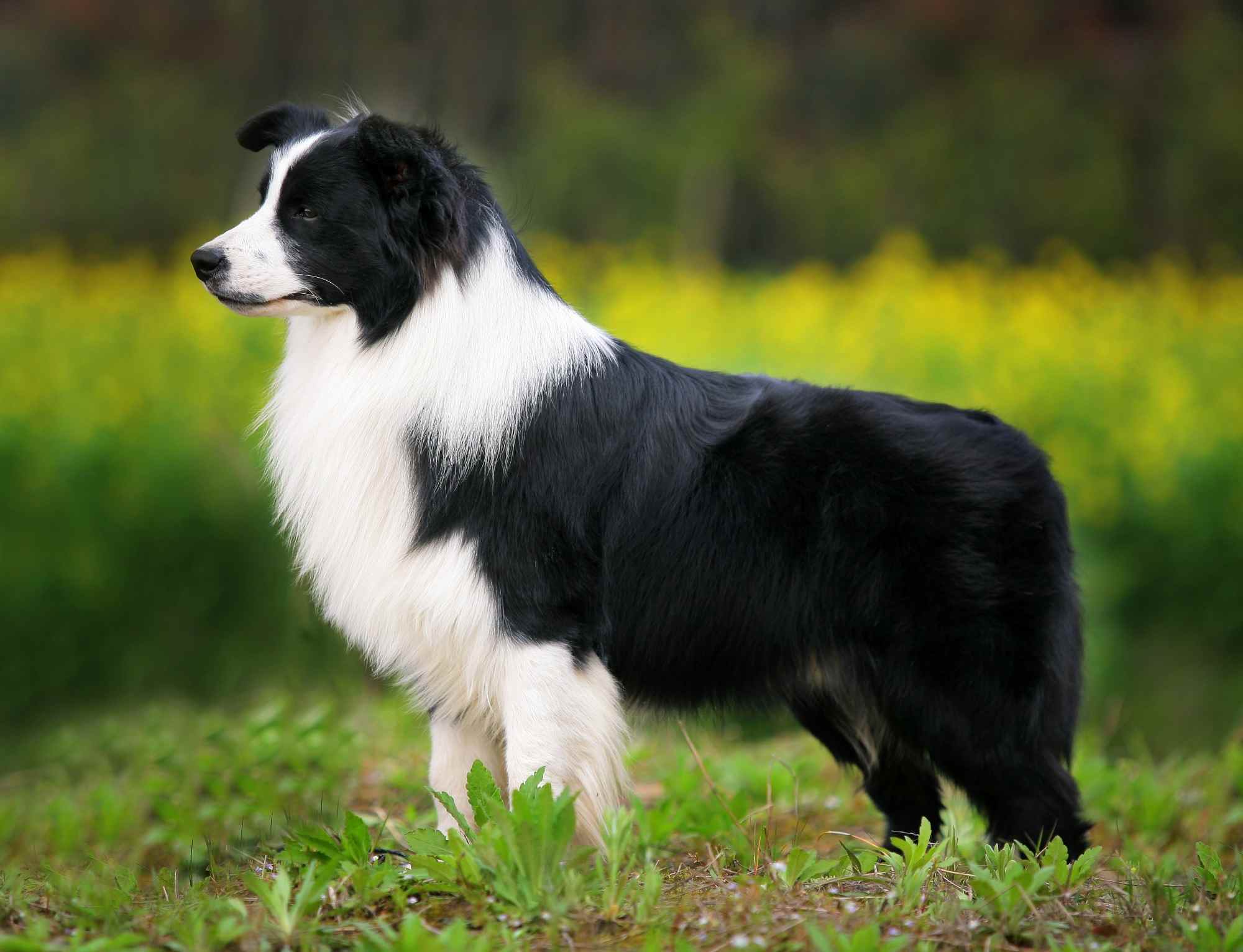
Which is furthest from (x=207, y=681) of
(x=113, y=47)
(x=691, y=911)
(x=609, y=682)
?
(x=113, y=47)

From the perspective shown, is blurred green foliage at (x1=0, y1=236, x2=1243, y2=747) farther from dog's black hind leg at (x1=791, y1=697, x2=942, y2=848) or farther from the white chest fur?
the white chest fur

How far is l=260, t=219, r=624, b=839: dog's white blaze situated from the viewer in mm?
2637

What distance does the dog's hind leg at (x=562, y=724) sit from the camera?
2615mm

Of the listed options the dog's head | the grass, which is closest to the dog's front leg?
the grass

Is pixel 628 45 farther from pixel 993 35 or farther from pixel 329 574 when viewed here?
pixel 329 574

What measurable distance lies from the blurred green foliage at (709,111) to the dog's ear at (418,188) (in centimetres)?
522

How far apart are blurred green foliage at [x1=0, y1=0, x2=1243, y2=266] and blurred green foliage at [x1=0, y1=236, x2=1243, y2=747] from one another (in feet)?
1.47

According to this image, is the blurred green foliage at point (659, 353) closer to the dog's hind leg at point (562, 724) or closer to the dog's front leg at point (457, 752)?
the dog's front leg at point (457, 752)

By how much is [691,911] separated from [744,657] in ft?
2.38

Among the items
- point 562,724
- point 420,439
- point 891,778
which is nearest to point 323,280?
point 420,439

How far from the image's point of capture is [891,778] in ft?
11.2

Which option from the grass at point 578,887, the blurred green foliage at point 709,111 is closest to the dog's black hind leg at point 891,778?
the grass at point 578,887

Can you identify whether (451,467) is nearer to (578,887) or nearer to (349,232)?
(349,232)

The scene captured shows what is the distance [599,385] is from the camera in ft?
9.31
